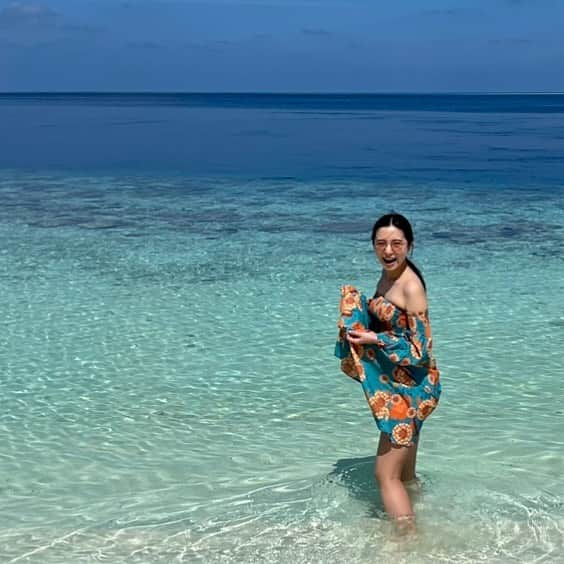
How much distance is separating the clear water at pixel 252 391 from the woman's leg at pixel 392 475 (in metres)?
0.16

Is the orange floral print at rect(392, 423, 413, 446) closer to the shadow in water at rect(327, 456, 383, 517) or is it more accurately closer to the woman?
the woman

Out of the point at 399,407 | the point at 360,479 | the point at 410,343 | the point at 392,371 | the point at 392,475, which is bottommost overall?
the point at 360,479

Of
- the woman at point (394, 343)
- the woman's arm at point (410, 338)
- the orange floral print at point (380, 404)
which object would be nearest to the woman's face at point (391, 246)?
the woman at point (394, 343)

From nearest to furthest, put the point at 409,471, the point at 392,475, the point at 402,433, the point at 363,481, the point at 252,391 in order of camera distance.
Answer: the point at 402,433
the point at 392,475
the point at 409,471
the point at 363,481
the point at 252,391

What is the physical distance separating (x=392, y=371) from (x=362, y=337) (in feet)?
0.80

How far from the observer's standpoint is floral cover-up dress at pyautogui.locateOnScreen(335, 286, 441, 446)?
4336 mm

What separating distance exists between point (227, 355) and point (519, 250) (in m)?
5.77

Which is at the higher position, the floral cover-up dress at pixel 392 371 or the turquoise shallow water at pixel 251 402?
the floral cover-up dress at pixel 392 371

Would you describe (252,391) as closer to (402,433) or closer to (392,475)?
(392,475)

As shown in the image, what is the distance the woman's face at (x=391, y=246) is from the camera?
4285mm

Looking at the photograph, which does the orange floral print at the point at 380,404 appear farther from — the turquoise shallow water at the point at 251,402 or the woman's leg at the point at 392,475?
the turquoise shallow water at the point at 251,402

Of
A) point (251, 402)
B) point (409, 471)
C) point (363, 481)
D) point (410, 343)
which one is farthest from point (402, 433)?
point (251, 402)

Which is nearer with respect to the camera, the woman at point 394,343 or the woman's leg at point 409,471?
the woman at point 394,343

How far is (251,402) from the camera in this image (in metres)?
6.91
